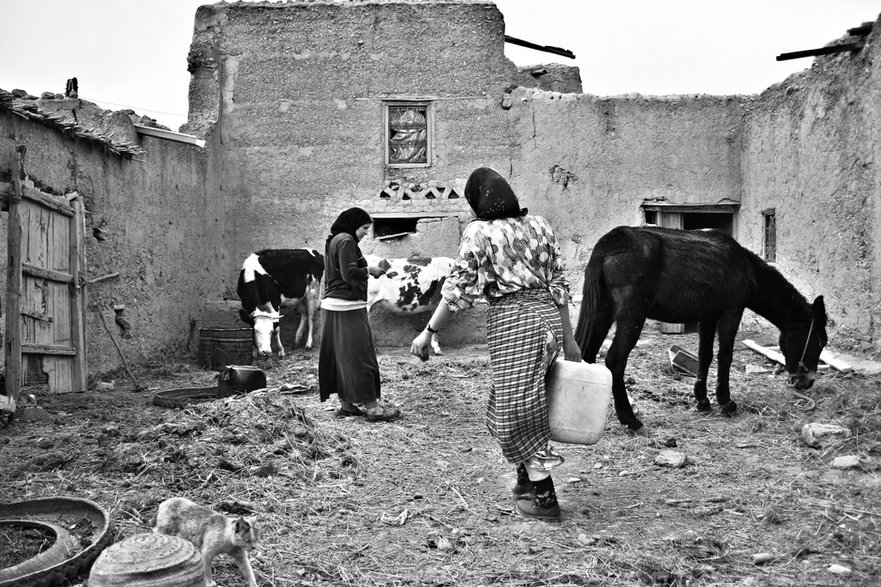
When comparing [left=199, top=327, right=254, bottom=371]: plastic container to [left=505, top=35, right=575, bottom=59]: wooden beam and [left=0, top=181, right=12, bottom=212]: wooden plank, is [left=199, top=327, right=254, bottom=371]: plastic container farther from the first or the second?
[left=505, top=35, right=575, bottom=59]: wooden beam

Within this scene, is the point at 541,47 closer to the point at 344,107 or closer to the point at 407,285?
the point at 344,107

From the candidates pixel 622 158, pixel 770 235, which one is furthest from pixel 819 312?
pixel 622 158

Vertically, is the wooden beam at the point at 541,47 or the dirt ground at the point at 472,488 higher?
the wooden beam at the point at 541,47

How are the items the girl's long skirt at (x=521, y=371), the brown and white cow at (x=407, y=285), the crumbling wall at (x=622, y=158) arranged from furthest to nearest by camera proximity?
the crumbling wall at (x=622, y=158), the brown and white cow at (x=407, y=285), the girl's long skirt at (x=521, y=371)

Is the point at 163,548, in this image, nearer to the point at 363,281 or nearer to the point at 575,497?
the point at 575,497

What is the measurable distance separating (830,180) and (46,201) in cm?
915

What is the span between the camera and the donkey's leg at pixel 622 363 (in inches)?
252

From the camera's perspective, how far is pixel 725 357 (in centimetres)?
717

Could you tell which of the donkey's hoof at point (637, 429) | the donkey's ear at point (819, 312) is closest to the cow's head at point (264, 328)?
the donkey's hoof at point (637, 429)

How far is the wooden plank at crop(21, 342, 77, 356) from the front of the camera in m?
7.56

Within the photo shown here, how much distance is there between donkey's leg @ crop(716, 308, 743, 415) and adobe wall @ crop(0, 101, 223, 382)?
6.78 meters

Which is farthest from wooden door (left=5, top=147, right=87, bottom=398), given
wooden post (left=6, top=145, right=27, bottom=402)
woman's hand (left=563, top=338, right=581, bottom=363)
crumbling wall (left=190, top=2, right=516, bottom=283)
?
woman's hand (left=563, top=338, right=581, bottom=363)

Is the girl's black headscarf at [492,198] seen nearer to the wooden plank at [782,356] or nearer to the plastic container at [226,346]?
the wooden plank at [782,356]

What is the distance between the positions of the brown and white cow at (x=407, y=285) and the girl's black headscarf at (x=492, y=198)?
313 inches
